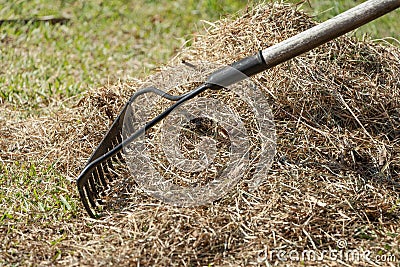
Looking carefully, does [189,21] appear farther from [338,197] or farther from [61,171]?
[338,197]

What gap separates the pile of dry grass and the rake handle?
34cm

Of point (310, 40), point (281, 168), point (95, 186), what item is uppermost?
point (310, 40)

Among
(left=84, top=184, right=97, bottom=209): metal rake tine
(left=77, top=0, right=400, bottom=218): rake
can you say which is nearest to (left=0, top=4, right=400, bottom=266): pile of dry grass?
(left=84, top=184, right=97, bottom=209): metal rake tine

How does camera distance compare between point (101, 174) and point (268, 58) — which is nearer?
point (268, 58)

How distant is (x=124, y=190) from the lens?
2.99m

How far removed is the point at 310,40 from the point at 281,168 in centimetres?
60

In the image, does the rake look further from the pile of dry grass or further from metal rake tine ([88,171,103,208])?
the pile of dry grass

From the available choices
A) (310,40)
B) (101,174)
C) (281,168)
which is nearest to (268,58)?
(310,40)

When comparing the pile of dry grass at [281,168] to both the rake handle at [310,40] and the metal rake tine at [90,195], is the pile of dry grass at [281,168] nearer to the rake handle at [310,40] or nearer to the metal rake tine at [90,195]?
the metal rake tine at [90,195]

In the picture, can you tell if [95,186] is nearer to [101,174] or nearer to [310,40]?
[101,174]

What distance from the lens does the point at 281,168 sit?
2.91 meters

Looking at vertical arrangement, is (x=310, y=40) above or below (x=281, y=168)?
above

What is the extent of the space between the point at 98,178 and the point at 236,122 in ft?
2.35

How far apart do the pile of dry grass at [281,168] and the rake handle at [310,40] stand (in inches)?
13.4
